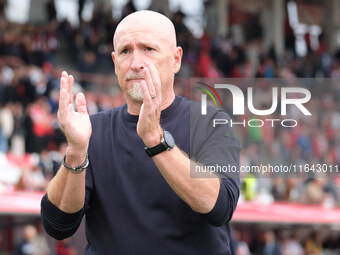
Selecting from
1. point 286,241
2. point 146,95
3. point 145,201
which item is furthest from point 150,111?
point 286,241

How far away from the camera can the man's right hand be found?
276 cm

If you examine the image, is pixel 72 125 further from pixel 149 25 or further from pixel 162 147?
pixel 149 25

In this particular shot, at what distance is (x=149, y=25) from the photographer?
2.96 m

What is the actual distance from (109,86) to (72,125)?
13.7 meters

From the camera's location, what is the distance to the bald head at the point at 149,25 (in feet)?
9.71

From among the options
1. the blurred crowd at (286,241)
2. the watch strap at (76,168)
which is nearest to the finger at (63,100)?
the watch strap at (76,168)

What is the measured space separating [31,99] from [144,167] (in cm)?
1174

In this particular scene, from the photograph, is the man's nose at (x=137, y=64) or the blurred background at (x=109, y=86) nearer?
the man's nose at (x=137, y=64)

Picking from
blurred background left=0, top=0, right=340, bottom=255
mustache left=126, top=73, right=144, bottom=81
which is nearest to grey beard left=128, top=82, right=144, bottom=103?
mustache left=126, top=73, right=144, bottom=81

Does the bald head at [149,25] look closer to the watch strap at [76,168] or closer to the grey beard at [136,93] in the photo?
the grey beard at [136,93]

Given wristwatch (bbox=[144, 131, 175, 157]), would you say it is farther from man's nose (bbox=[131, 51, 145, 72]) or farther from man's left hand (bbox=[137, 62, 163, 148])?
man's nose (bbox=[131, 51, 145, 72])

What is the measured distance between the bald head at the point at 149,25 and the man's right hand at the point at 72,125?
32 centimetres

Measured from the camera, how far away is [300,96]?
3217mm

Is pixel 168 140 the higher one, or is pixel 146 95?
pixel 146 95
